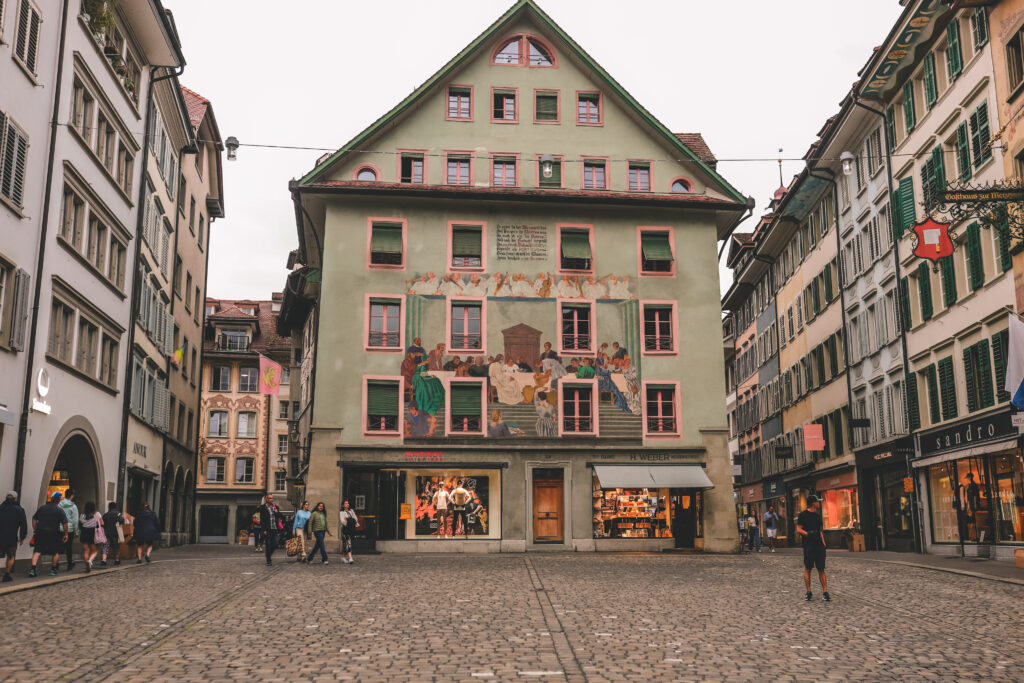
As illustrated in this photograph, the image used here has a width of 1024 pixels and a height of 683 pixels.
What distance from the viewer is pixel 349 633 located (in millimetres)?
12969

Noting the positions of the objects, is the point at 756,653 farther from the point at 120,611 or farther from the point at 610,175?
the point at 610,175

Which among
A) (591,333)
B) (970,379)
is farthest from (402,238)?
(970,379)

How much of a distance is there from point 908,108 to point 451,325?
16978 millimetres

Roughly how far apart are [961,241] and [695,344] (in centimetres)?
985

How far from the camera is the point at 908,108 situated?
34.8 meters

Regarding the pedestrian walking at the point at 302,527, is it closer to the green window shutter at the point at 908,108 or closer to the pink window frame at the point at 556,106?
the pink window frame at the point at 556,106

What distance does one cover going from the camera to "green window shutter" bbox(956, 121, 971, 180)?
98.4ft

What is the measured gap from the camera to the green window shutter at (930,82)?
32500 millimetres

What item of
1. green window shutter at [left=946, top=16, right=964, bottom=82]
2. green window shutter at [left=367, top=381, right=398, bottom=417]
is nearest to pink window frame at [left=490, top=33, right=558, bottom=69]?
green window shutter at [left=367, top=381, right=398, bottom=417]

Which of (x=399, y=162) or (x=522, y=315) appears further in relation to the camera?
(x=399, y=162)

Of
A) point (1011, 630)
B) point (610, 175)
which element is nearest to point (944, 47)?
point (610, 175)

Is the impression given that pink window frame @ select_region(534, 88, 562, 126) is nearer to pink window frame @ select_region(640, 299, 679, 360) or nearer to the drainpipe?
pink window frame @ select_region(640, 299, 679, 360)

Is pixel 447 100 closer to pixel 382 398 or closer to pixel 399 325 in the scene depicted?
pixel 399 325

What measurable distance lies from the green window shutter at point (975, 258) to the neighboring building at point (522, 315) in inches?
387
